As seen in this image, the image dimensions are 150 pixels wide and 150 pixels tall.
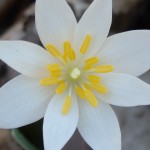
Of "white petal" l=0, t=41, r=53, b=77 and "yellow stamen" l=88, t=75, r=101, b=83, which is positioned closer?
"white petal" l=0, t=41, r=53, b=77

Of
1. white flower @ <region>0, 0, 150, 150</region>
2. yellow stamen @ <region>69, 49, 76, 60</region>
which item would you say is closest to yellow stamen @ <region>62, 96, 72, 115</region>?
white flower @ <region>0, 0, 150, 150</region>

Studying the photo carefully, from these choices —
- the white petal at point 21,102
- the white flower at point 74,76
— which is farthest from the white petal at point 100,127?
the white petal at point 21,102

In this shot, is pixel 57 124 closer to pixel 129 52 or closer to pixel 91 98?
pixel 91 98

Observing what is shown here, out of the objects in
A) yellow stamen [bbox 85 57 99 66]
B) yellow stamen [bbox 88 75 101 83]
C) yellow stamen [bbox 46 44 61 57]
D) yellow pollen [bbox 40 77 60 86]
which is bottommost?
yellow stamen [bbox 88 75 101 83]

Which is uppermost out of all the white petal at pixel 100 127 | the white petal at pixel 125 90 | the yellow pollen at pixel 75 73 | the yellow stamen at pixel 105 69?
the yellow pollen at pixel 75 73

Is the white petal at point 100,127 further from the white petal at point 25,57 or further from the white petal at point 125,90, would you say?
the white petal at point 25,57

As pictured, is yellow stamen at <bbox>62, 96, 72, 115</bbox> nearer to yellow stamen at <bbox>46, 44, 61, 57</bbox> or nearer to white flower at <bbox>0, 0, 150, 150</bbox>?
white flower at <bbox>0, 0, 150, 150</bbox>
